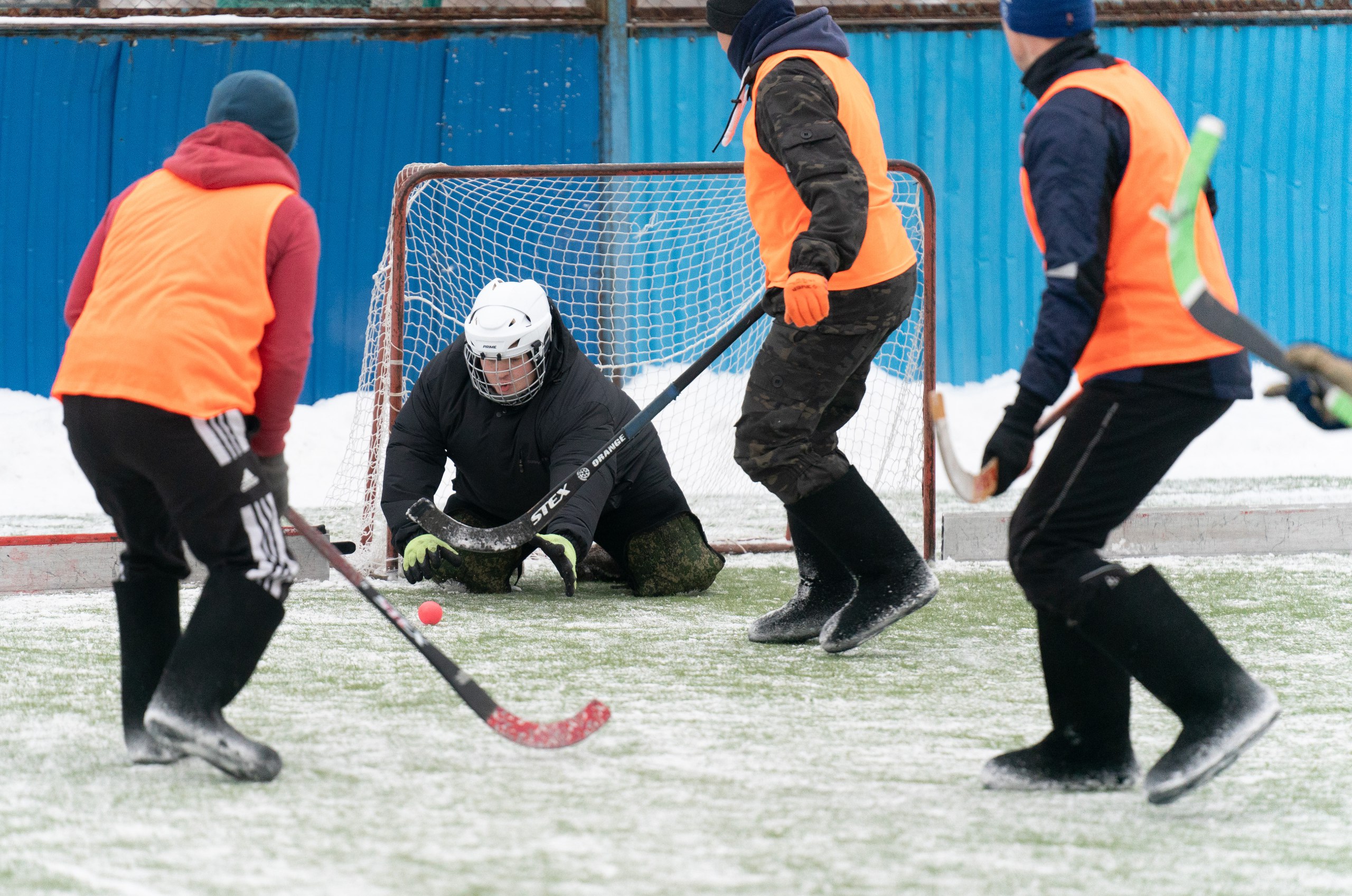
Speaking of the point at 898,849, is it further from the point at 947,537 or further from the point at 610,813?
the point at 947,537

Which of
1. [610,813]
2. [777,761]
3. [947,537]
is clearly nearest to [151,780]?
[610,813]

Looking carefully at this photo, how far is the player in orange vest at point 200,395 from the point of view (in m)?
2.13

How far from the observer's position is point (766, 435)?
3184mm

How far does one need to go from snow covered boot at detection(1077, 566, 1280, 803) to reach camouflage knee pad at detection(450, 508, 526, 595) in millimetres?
2341

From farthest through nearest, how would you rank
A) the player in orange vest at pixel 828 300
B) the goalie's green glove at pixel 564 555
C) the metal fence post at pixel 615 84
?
the metal fence post at pixel 615 84 → the goalie's green glove at pixel 564 555 → the player in orange vest at pixel 828 300

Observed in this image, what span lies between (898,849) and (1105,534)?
1.86 ft

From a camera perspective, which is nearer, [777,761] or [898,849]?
[898,849]

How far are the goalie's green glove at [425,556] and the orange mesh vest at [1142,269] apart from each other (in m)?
2.29

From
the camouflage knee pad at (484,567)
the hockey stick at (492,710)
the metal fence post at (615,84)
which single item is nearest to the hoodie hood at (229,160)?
the hockey stick at (492,710)

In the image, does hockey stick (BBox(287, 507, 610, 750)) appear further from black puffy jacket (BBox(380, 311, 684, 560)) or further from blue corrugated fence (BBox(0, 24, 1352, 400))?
blue corrugated fence (BBox(0, 24, 1352, 400))

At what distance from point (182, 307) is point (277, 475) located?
1.11 feet

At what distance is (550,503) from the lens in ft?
12.4

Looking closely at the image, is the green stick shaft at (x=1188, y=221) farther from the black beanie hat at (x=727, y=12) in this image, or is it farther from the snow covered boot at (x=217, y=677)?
the black beanie hat at (x=727, y=12)

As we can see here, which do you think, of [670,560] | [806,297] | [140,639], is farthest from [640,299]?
[140,639]
